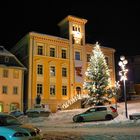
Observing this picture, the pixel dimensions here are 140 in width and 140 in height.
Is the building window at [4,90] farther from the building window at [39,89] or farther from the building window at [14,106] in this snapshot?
the building window at [39,89]

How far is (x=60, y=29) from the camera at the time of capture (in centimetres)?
5794

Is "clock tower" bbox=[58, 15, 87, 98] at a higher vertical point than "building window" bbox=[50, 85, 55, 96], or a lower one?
higher

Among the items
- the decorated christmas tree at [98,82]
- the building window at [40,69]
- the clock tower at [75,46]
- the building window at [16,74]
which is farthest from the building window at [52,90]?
the decorated christmas tree at [98,82]

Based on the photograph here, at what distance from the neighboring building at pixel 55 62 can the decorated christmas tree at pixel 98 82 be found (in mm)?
8482

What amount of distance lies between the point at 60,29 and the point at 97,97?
782 inches

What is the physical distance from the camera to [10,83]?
158 feet

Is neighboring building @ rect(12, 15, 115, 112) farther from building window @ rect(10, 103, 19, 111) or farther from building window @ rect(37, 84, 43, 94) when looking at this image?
building window @ rect(10, 103, 19, 111)

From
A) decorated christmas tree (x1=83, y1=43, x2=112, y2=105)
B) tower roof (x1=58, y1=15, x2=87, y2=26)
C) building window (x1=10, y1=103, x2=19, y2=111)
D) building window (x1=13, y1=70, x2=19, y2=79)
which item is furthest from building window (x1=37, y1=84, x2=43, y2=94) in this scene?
tower roof (x1=58, y1=15, x2=87, y2=26)

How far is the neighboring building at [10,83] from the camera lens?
47062 mm

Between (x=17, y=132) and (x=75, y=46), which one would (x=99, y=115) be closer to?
(x=17, y=132)

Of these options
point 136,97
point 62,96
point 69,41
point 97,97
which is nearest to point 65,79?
point 62,96

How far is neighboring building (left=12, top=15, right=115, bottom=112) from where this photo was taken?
49.4 metres

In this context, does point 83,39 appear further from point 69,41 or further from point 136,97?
point 136,97

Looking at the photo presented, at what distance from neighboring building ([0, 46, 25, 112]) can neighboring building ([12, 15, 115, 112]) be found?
1272mm
